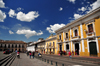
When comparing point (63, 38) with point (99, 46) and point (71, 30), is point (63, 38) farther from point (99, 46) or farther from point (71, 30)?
point (99, 46)

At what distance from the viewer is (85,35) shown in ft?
56.6

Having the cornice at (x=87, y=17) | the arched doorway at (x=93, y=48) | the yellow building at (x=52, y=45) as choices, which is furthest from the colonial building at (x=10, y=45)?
the arched doorway at (x=93, y=48)

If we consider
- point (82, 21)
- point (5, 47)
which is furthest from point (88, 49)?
point (5, 47)

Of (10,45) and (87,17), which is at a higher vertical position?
(87,17)

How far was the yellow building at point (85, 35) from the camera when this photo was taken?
15.0 meters

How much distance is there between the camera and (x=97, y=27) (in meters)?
14.9

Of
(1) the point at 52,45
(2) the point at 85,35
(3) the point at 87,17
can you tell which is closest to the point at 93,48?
(2) the point at 85,35

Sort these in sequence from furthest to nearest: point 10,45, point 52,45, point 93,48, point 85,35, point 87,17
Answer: point 10,45 → point 52,45 → point 85,35 → point 87,17 → point 93,48

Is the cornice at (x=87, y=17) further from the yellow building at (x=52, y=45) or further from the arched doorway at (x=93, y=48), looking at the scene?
the yellow building at (x=52, y=45)

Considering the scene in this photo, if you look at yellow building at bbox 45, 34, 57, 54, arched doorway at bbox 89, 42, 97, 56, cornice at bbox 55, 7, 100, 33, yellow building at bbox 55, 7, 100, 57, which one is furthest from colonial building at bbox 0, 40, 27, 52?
arched doorway at bbox 89, 42, 97, 56

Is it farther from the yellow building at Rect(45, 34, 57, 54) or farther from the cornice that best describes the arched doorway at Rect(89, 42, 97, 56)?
the yellow building at Rect(45, 34, 57, 54)

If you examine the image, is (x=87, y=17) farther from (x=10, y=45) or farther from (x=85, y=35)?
(x=10, y=45)

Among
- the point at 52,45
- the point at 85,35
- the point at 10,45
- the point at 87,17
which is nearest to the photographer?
the point at 87,17

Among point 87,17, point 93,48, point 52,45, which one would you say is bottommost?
point 52,45
